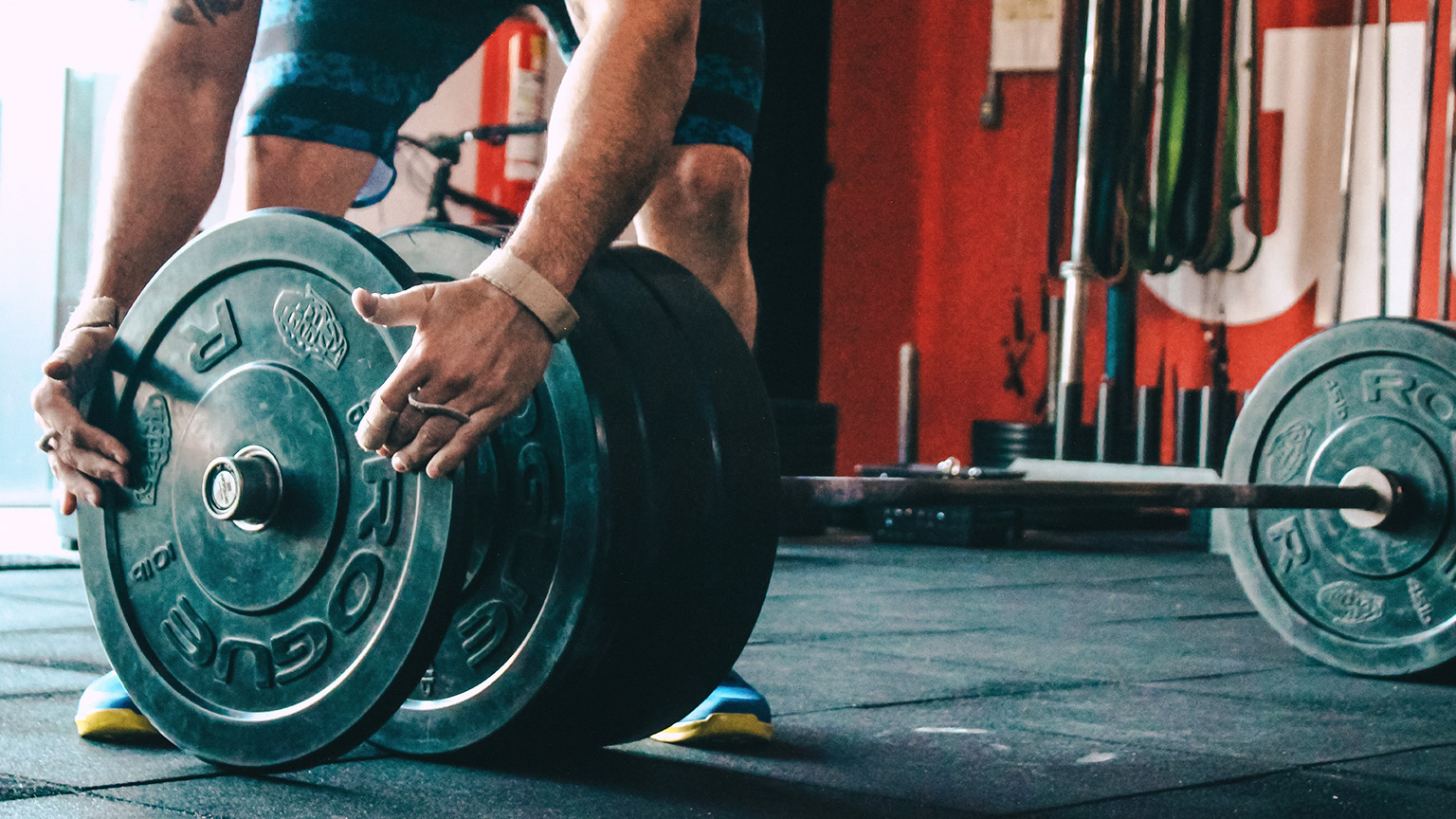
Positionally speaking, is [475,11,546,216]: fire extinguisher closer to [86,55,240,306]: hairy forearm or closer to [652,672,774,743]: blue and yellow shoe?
[86,55,240,306]: hairy forearm

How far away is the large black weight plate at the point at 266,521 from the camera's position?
0.96 m

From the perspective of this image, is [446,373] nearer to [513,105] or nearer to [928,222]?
[513,105]

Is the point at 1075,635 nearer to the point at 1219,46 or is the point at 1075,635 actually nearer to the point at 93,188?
the point at 1219,46

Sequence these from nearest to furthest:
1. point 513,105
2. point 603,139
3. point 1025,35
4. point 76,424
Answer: point 603,139, point 76,424, point 513,105, point 1025,35

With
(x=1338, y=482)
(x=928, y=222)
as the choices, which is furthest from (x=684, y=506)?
(x=928, y=222)

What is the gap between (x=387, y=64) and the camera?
1.39m

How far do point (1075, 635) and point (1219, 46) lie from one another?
5.48ft

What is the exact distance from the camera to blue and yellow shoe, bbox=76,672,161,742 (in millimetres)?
1183

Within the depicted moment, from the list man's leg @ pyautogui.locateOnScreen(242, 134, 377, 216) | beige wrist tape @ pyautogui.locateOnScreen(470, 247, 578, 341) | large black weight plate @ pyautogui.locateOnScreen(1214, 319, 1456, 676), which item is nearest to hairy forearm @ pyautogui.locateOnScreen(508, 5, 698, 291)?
beige wrist tape @ pyautogui.locateOnScreen(470, 247, 578, 341)

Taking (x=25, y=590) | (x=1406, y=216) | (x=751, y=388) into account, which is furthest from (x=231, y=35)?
(x=1406, y=216)

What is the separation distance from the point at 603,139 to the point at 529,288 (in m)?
0.14

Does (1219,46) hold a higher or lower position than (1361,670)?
higher

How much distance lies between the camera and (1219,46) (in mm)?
3180

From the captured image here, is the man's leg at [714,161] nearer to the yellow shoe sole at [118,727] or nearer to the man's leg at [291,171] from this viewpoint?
the man's leg at [291,171]
